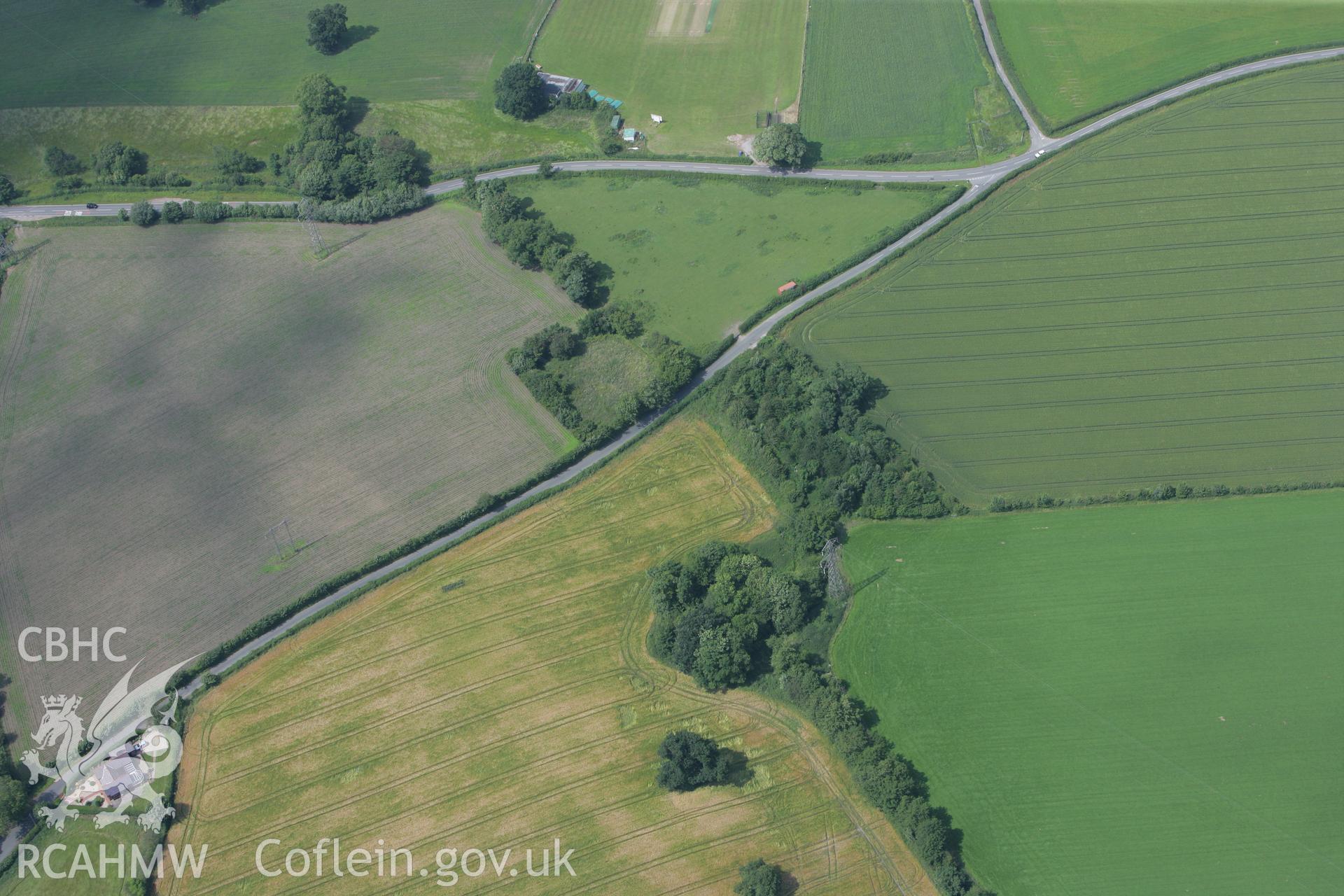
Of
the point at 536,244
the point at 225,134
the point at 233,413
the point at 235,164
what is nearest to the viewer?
the point at 233,413

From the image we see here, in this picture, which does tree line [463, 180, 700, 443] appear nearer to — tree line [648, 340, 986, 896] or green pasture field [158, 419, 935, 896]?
tree line [648, 340, 986, 896]

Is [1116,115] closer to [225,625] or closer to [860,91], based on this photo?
[860,91]

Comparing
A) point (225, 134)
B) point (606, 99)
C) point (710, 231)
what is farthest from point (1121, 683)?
point (225, 134)

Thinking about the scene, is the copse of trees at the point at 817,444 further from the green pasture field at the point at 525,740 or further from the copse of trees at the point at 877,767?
the copse of trees at the point at 877,767

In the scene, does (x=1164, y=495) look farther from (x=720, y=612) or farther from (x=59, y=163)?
(x=59, y=163)

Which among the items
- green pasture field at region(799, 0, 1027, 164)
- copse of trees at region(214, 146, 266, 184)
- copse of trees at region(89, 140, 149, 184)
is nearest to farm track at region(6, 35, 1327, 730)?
green pasture field at region(799, 0, 1027, 164)

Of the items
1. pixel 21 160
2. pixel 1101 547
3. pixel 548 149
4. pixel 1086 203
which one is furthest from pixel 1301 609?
pixel 21 160
